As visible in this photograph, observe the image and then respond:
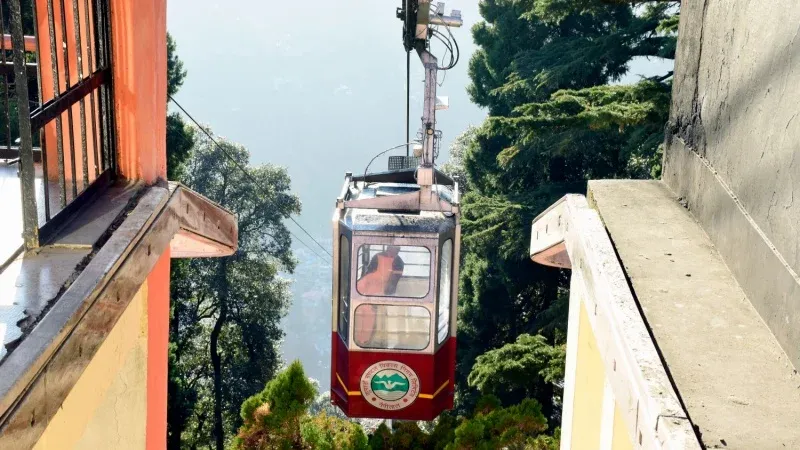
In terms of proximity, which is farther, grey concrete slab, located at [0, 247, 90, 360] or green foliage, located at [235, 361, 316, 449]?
green foliage, located at [235, 361, 316, 449]

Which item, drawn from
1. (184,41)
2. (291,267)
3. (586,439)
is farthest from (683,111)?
(184,41)

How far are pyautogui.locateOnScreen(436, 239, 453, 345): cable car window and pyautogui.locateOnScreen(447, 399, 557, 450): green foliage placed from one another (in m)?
1.06

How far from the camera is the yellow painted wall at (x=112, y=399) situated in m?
1.69

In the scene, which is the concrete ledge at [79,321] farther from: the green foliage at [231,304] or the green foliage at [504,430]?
the green foliage at [231,304]

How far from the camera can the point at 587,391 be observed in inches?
99.7

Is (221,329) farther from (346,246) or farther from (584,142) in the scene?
(346,246)

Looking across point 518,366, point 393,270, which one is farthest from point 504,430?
point 518,366

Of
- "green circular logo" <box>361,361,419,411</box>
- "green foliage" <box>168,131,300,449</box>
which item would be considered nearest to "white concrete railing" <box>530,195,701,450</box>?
"green circular logo" <box>361,361,419,411</box>

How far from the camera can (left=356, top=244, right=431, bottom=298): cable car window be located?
755cm

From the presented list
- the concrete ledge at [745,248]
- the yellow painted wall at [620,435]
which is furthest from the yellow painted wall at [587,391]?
the concrete ledge at [745,248]

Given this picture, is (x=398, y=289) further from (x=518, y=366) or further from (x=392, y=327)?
(x=518, y=366)

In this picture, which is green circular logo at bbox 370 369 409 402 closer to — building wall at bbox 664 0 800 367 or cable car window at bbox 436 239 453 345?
cable car window at bbox 436 239 453 345

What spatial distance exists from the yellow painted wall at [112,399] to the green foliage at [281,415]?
682cm

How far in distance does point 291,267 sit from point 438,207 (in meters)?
17.1
